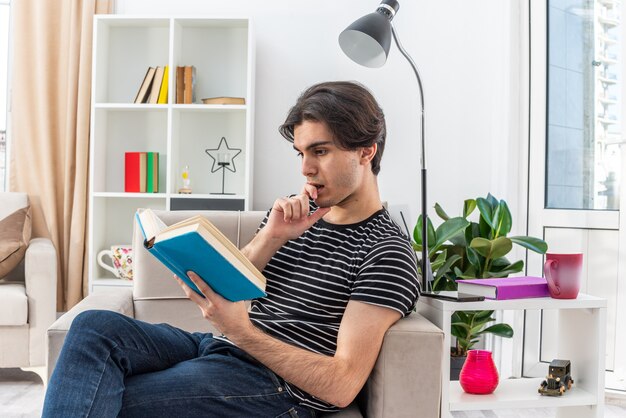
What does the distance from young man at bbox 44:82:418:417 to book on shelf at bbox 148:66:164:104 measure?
6.10 feet

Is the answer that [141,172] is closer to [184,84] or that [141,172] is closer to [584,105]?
[184,84]

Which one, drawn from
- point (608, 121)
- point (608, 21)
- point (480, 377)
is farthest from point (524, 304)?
point (608, 21)

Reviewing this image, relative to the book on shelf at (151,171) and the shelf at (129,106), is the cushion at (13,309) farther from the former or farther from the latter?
the shelf at (129,106)

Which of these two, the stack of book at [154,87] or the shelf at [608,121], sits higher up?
the stack of book at [154,87]

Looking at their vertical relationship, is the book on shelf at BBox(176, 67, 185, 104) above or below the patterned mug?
Result: above

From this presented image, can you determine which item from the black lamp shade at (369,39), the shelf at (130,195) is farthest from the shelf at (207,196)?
the black lamp shade at (369,39)

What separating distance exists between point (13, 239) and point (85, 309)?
4.86ft

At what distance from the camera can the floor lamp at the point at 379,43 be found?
1954 mm

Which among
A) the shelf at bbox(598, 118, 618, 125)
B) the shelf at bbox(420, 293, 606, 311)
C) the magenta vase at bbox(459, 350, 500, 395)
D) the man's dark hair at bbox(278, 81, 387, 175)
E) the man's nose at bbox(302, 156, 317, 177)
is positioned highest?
the shelf at bbox(598, 118, 618, 125)

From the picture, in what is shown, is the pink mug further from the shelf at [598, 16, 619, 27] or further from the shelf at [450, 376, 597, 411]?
the shelf at [598, 16, 619, 27]

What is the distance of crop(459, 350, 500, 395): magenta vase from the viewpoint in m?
1.84

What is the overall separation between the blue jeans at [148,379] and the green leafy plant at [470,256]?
137 centimetres

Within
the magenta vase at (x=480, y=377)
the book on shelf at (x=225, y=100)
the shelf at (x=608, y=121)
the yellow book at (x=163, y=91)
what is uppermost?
the yellow book at (x=163, y=91)

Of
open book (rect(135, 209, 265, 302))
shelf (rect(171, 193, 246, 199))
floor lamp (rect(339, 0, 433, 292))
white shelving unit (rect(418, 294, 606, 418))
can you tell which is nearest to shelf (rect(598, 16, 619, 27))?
floor lamp (rect(339, 0, 433, 292))
